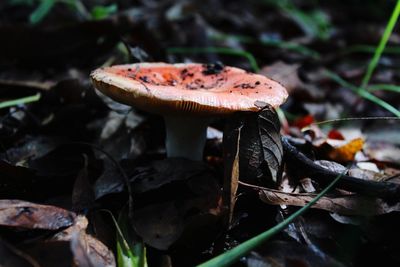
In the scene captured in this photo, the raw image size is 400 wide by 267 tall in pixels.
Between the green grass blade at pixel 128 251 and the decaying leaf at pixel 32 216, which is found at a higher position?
the decaying leaf at pixel 32 216

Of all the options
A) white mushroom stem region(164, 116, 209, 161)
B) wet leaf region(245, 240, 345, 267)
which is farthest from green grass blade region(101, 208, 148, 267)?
white mushroom stem region(164, 116, 209, 161)

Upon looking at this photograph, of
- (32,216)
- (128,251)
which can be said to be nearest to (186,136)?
(128,251)

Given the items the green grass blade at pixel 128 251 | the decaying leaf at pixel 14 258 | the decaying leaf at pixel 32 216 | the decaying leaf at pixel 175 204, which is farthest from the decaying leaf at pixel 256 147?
the decaying leaf at pixel 14 258

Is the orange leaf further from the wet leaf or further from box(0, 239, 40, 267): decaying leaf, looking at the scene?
box(0, 239, 40, 267): decaying leaf

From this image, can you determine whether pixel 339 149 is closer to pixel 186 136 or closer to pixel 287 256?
pixel 186 136

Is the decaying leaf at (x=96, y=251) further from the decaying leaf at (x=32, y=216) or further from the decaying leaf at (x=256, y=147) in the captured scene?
the decaying leaf at (x=256, y=147)

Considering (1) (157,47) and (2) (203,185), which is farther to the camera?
(1) (157,47)

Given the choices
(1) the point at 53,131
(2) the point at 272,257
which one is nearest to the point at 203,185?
(2) the point at 272,257

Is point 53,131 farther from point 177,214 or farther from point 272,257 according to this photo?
point 272,257
